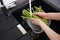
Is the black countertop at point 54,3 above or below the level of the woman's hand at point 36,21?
above

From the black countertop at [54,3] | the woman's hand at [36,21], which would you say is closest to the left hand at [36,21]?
the woman's hand at [36,21]

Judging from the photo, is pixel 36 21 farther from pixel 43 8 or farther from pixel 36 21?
pixel 43 8

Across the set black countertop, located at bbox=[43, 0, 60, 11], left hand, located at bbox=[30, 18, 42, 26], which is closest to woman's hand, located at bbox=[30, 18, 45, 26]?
left hand, located at bbox=[30, 18, 42, 26]

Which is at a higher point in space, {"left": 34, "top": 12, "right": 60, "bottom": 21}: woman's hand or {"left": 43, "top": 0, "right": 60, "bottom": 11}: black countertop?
{"left": 43, "top": 0, "right": 60, "bottom": 11}: black countertop

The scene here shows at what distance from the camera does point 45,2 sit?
936 mm

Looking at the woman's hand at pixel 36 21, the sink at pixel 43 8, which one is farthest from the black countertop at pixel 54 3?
the woman's hand at pixel 36 21

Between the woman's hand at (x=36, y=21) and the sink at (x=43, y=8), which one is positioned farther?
the sink at (x=43, y=8)

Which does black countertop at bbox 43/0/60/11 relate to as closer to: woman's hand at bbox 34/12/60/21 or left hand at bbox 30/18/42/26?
woman's hand at bbox 34/12/60/21

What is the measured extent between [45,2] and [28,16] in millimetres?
191

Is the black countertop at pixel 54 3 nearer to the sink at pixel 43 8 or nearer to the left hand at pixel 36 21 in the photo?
the sink at pixel 43 8

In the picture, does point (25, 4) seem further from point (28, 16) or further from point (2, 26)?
point (2, 26)

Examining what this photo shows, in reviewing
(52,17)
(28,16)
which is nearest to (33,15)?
(28,16)

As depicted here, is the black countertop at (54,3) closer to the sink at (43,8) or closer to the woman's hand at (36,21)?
the sink at (43,8)

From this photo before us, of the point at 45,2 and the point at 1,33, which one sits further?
the point at 45,2
